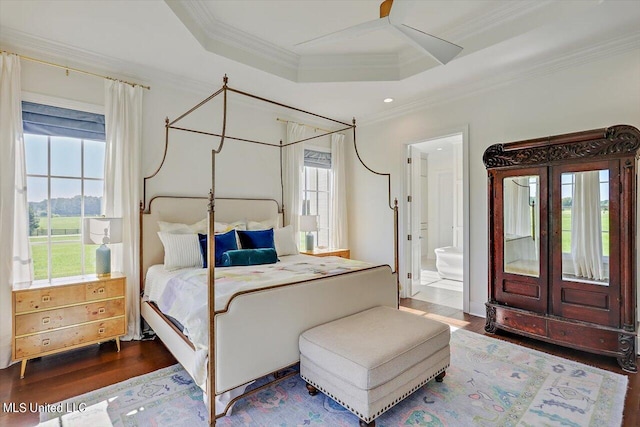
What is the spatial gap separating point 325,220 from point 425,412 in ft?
11.8

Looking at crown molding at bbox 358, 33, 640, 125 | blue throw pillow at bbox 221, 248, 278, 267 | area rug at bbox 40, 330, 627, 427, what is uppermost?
crown molding at bbox 358, 33, 640, 125

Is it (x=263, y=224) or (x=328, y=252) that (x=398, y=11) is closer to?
(x=263, y=224)

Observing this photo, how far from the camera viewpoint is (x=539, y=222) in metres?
3.15

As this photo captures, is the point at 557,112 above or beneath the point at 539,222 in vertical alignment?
above

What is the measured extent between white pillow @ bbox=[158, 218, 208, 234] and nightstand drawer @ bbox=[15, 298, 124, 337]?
808mm

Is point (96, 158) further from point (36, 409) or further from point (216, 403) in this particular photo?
point (216, 403)

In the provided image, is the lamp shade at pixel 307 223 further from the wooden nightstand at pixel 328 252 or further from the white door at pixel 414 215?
the white door at pixel 414 215

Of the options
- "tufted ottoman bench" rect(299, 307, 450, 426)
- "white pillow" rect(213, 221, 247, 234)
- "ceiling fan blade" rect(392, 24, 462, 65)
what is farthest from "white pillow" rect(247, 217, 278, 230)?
"ceiling fan blade" rect(392, 24, 462, 65)

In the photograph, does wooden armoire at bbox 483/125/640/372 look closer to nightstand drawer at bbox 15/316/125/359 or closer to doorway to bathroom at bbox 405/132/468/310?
doorway to bathroom at bbox 405/132/468/310

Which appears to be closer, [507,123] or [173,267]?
[173,267]

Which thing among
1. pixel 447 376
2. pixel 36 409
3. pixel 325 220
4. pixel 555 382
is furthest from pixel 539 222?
pixel 36 409

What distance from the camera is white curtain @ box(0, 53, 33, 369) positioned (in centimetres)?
268

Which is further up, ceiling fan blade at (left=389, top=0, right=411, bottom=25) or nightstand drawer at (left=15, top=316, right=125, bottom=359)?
ceiling fan blade at (left=389, top=0, right=411, bottom=25)

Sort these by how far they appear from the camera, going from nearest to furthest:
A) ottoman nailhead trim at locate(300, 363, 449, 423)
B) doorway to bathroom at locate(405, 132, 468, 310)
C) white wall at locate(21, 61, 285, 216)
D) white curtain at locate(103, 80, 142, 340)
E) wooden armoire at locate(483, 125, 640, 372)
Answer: ottoman nailhead trim at locate(300, 363, 449, 423) < wooden armoire at locate(483, 125, 640, 372) < white wall at locate(21, 61, 285, 216) < white curtain at locate(103, 80, 142, 340) < doorway to bathroom at locate(405, 132, 468, 310)
